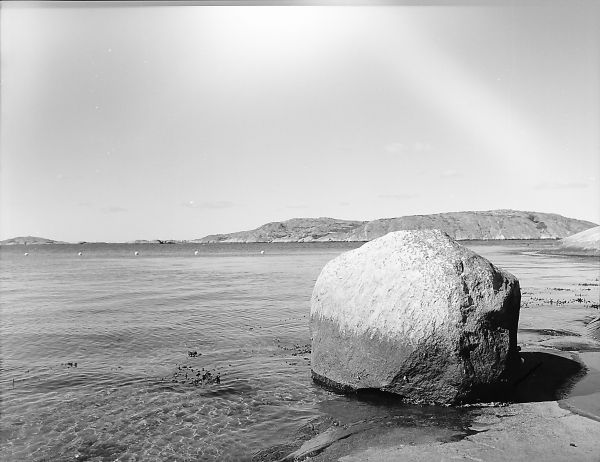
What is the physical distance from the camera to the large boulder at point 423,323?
9.01 meters

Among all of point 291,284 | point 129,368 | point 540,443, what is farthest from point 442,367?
point 291,284

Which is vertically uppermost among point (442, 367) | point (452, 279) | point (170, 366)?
point (452, 279)

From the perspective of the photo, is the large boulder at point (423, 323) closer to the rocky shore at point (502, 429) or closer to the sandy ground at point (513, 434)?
the rocky shore at point (502, 429)

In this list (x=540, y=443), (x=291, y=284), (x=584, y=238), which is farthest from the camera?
(x=584, y=238)

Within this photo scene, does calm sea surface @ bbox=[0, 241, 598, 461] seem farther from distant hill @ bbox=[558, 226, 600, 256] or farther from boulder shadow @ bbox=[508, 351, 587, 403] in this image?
distant hill @ bbox=[558, 226, 600, 256]

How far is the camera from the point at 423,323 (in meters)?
9.04

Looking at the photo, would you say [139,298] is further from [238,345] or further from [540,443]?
[540,443]

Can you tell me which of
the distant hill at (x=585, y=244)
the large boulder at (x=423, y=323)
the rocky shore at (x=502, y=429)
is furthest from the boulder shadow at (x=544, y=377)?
the distant hill at (x=585, y=244)

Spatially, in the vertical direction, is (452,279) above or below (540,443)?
above

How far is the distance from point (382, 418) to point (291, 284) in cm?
2795

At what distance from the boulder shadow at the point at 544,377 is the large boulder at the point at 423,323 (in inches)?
20.4

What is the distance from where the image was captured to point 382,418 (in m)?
8.52

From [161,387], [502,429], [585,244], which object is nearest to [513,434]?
[502,429]

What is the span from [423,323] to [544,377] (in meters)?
3.70
